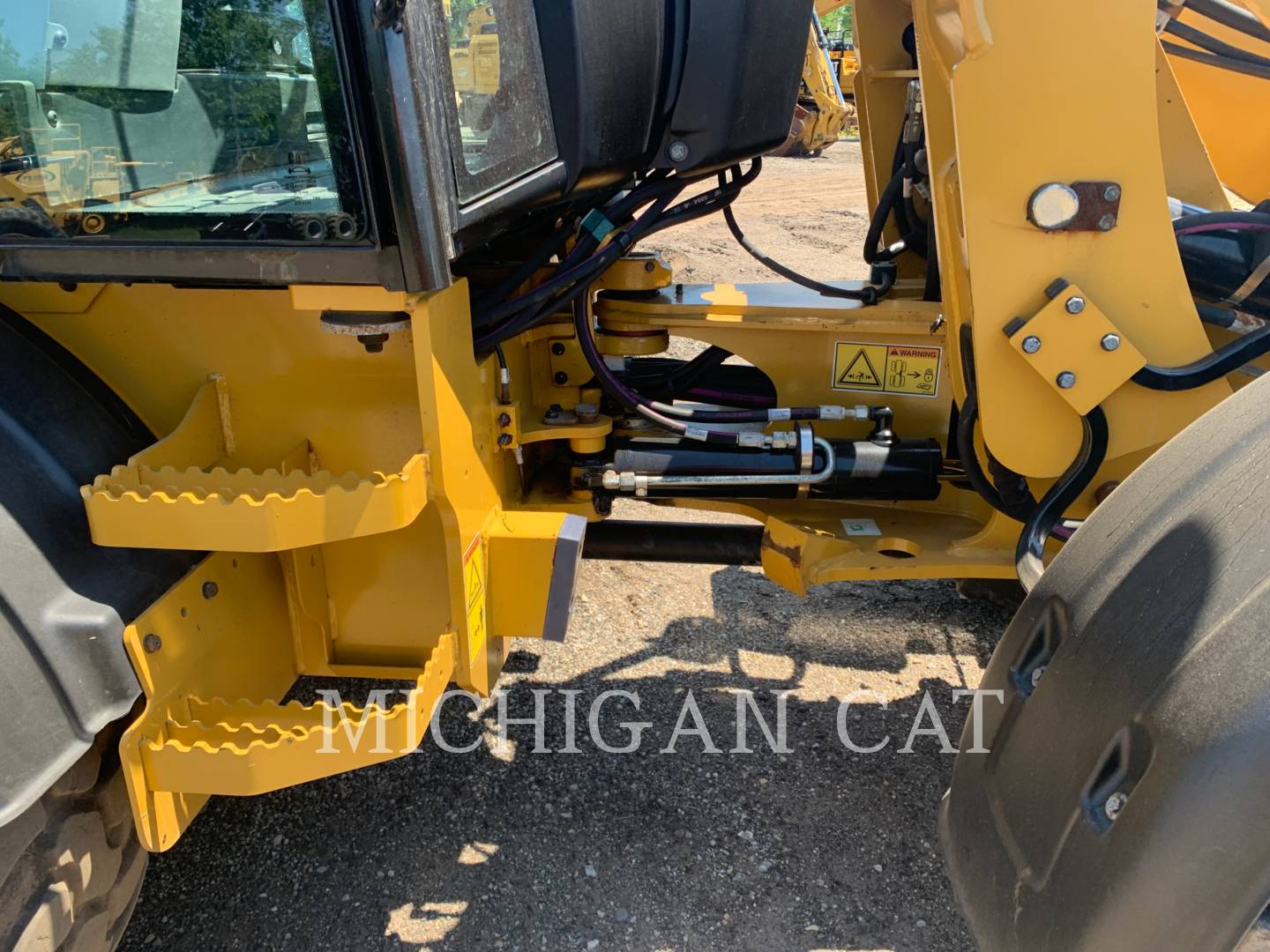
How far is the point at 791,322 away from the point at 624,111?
72 centimetres

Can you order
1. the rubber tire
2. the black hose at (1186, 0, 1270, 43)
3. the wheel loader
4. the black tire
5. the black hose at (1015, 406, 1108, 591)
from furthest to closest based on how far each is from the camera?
1. the black hose at (1186, 0, 1270, 43)
2. the black hose at (1015, 406, 1108, 591)
3. the rubber tire
4. the wheel loader
5. the black tire

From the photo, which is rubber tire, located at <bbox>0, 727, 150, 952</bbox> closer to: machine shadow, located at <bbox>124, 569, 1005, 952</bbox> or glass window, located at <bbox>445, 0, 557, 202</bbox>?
machine shadow, located at <bbox>124, 569, 1005, 952</bbox>

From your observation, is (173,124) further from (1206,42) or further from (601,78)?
(1206,42)

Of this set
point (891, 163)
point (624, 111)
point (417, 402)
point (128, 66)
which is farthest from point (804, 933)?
point (891, 163)

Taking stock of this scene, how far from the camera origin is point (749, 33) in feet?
5.39

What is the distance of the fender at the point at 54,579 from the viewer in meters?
1.14

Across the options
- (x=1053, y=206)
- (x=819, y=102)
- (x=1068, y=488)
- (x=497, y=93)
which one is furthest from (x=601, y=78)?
(x=819, y=102)

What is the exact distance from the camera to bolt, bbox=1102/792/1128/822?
970mm

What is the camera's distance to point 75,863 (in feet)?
4.40

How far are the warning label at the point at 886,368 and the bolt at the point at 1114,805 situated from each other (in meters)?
1.31

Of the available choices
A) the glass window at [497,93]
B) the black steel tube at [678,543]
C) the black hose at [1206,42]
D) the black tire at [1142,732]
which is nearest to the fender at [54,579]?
the glass window at [497,93]

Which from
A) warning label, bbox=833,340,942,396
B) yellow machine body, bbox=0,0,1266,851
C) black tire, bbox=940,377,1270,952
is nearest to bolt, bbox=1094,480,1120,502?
yellow machine body, bbox=0,0,1266,851

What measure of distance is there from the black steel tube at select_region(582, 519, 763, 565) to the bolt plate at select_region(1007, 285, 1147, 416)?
2.62 ft

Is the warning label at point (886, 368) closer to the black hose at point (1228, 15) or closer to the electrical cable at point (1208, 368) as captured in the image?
the electrical cable at point (1208, 368)
